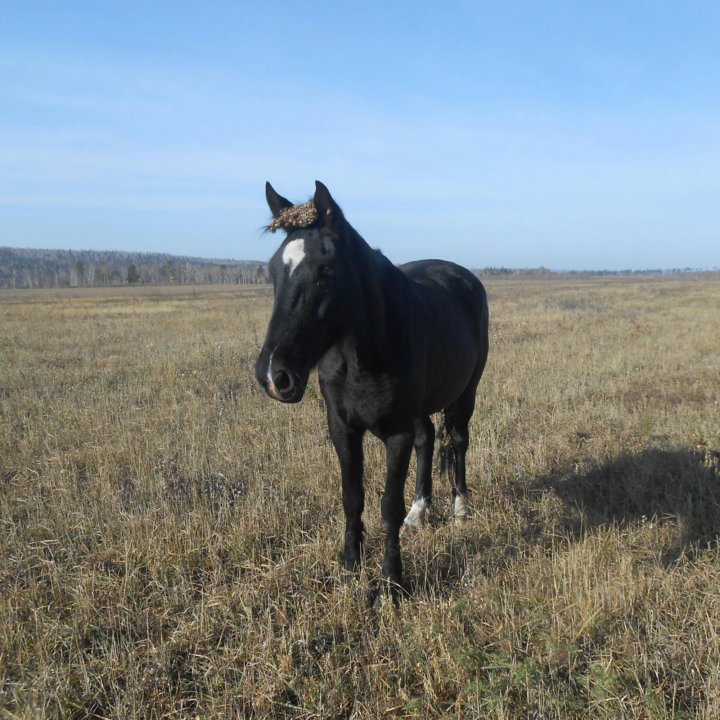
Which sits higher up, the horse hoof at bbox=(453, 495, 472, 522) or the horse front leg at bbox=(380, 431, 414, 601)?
the horse front leg at bbox=(380, 431, 414, 601)

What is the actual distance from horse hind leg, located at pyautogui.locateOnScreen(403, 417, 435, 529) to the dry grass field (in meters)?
0.17

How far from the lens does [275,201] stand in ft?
9.40

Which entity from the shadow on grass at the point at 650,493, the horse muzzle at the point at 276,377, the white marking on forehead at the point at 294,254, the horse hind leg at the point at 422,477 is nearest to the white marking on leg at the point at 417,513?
the horse hind leg at the point at 422,477

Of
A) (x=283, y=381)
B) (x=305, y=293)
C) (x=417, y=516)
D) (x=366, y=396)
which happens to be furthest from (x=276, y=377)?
(x=417, y=516)

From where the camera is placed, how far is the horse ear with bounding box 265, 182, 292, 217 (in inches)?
112

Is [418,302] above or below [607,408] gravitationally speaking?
above

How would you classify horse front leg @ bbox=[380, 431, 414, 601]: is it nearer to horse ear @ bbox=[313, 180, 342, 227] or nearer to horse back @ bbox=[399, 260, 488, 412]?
horse back @ bbox=[399, 260, 488, 412]

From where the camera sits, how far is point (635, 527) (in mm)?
4070

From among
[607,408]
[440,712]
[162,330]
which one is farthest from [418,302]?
[162,330]

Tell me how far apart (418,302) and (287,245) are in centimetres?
128

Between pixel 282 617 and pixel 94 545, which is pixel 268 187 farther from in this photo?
pixel 94 545

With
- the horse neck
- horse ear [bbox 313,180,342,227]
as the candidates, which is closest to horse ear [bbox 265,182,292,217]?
horse ear [bbox 313,180,342,227]

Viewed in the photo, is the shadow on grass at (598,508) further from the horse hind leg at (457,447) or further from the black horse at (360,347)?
the black horse at (360,347)

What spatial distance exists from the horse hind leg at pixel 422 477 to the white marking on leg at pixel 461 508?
23cm
